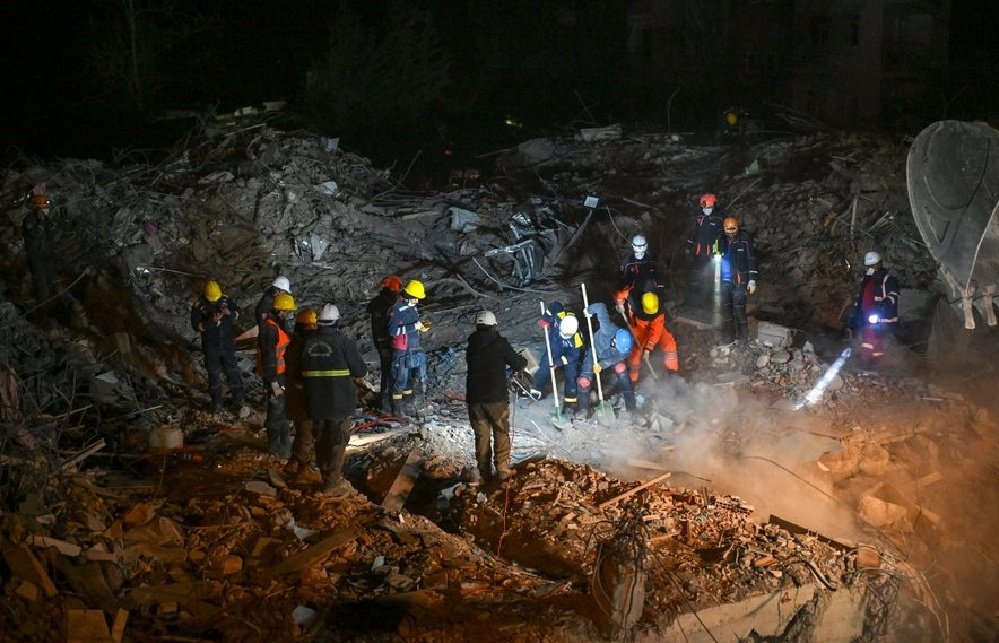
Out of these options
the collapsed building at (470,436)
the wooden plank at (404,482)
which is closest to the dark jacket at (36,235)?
the collapsed building at (470,436)

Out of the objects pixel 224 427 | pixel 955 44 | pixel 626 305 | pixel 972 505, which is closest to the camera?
pixel 972 505

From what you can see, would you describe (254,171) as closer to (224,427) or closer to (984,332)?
(224,427)

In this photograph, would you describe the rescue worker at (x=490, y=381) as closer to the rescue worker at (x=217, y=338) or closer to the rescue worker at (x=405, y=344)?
the rescue worker at (x=405, y=344)

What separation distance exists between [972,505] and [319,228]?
35.9 ft

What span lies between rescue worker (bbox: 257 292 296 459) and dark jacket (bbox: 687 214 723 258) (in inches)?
236

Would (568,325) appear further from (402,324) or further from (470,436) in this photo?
(402,324)

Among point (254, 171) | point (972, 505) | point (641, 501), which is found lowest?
point (972, 505)

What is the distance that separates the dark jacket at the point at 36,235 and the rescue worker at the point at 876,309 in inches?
442

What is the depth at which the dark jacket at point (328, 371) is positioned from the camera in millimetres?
7359

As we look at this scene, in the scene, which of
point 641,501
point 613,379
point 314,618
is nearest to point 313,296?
point 613,379

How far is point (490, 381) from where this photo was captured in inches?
308

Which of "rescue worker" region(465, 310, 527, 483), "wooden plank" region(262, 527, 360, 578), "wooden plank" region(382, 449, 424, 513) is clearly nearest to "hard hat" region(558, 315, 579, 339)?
"rescue worker" region(465, 310, 527, 483)

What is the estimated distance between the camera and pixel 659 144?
19.2m

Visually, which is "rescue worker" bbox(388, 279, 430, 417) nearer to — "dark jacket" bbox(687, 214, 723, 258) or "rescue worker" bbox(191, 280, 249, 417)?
"rescue worker" bbox(191, 280, 249, 417)
